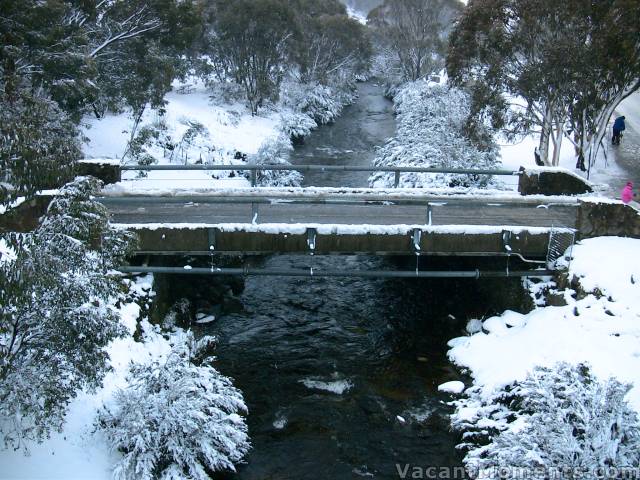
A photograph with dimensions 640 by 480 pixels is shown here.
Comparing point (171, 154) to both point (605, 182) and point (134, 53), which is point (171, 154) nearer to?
point (134, 53)

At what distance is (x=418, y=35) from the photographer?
160 feet

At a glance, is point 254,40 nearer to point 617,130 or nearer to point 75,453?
point 617,130

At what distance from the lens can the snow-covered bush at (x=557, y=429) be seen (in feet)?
26.0

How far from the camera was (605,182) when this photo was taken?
822 inches

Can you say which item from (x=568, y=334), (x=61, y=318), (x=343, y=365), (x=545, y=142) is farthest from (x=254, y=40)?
(x=61, y=318)

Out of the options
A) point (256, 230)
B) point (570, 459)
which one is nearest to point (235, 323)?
point (256, 230)

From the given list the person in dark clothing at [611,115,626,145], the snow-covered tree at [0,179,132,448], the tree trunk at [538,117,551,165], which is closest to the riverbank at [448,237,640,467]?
the snow-covered tree at [0,179,132,448]

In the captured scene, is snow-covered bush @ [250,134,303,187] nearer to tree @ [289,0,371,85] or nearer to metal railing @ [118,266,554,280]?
tree @ [289,0,371,85]

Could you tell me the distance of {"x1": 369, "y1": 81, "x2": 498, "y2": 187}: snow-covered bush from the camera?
72.2ft

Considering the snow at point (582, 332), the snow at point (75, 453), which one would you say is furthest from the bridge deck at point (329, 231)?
the snow at point (75, 453)

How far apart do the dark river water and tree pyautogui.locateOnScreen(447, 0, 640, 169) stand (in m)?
8.51

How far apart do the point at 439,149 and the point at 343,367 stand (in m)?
13.8

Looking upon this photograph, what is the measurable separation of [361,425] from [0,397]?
5554mm

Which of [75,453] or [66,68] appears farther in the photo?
[66,68]
